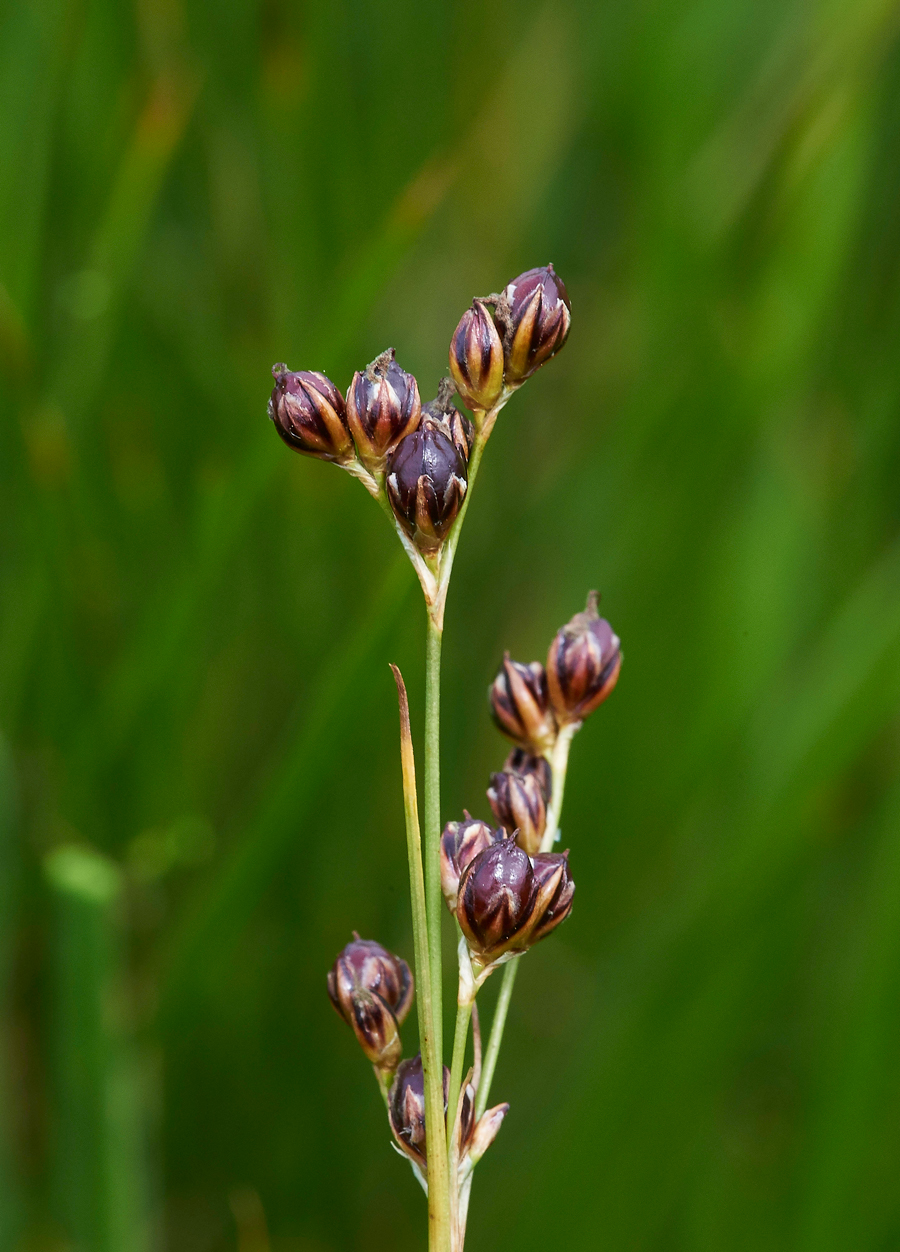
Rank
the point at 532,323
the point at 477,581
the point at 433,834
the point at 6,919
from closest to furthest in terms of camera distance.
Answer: the point at 433,834 < the point at 532,323 < the point at 6,919 < the point at 477,581

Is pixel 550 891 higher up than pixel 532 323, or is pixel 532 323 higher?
pixel 532 323

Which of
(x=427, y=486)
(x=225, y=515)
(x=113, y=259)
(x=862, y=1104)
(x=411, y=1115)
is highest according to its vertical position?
(x=113, y=259)

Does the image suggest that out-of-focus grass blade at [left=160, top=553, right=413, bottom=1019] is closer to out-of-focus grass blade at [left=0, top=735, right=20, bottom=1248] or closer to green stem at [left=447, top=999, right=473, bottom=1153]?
out-of-focus grass blade at [left=0, top=735, right=20, bottom=1248]

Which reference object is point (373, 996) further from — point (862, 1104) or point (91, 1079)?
point (862, 1104)

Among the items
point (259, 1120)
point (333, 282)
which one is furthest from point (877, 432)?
point (259, 1120)

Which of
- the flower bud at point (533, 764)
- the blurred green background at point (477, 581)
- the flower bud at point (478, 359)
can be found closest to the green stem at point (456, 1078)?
the flower bud at point (533, 764)

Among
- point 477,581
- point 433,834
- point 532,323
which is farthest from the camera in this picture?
point 477,581

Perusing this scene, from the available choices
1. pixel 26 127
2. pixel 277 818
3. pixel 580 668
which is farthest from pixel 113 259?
pixel 580 668

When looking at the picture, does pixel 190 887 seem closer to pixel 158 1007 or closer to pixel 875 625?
pixel 158 1007
